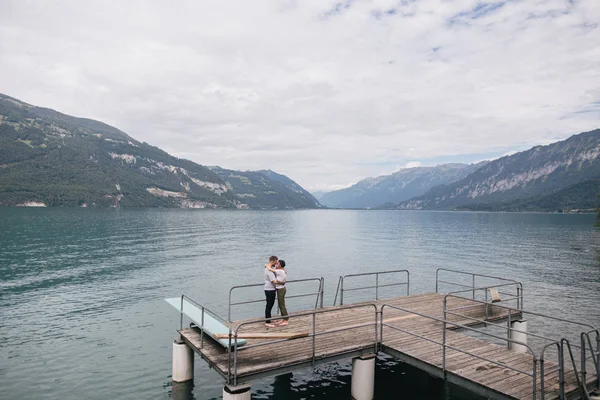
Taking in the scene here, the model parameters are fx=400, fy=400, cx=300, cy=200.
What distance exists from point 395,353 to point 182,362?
329 inches

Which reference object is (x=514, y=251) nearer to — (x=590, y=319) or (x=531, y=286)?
(x=531, y=286)

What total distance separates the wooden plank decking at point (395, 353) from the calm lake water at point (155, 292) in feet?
8.50

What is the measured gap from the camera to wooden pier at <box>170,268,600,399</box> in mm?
11859

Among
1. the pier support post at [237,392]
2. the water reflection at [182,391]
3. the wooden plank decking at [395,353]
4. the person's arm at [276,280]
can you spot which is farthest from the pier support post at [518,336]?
the water reflection at [182,391]

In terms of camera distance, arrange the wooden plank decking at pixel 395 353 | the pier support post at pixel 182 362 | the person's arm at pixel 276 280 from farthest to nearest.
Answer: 1. the person's arm at pixel 276 280
2. the pier support post at pixel 182 362
3. the wooden plank decking at pixel 395 353

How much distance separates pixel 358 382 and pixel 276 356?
3406mm

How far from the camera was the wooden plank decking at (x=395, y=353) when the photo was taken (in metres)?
12.1

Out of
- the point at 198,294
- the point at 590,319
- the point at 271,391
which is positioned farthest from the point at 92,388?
the point at 590,319

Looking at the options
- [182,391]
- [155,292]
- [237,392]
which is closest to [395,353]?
[237,392]

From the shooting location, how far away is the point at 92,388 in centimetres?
1658

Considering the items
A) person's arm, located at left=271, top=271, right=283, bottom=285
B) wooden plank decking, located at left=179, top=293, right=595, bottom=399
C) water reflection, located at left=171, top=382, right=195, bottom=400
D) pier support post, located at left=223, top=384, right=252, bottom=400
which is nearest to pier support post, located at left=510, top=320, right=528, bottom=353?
wooden plank decking, located at left=179, top=293, right=595, bottom=399

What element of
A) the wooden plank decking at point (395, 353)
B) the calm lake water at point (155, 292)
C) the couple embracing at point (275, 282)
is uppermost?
the couple embracing at point (275, 282)

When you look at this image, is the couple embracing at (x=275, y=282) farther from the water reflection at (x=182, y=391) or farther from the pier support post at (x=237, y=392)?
the pier support post at (x=237, y=392)

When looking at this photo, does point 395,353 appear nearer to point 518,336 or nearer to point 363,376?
point 363,376
